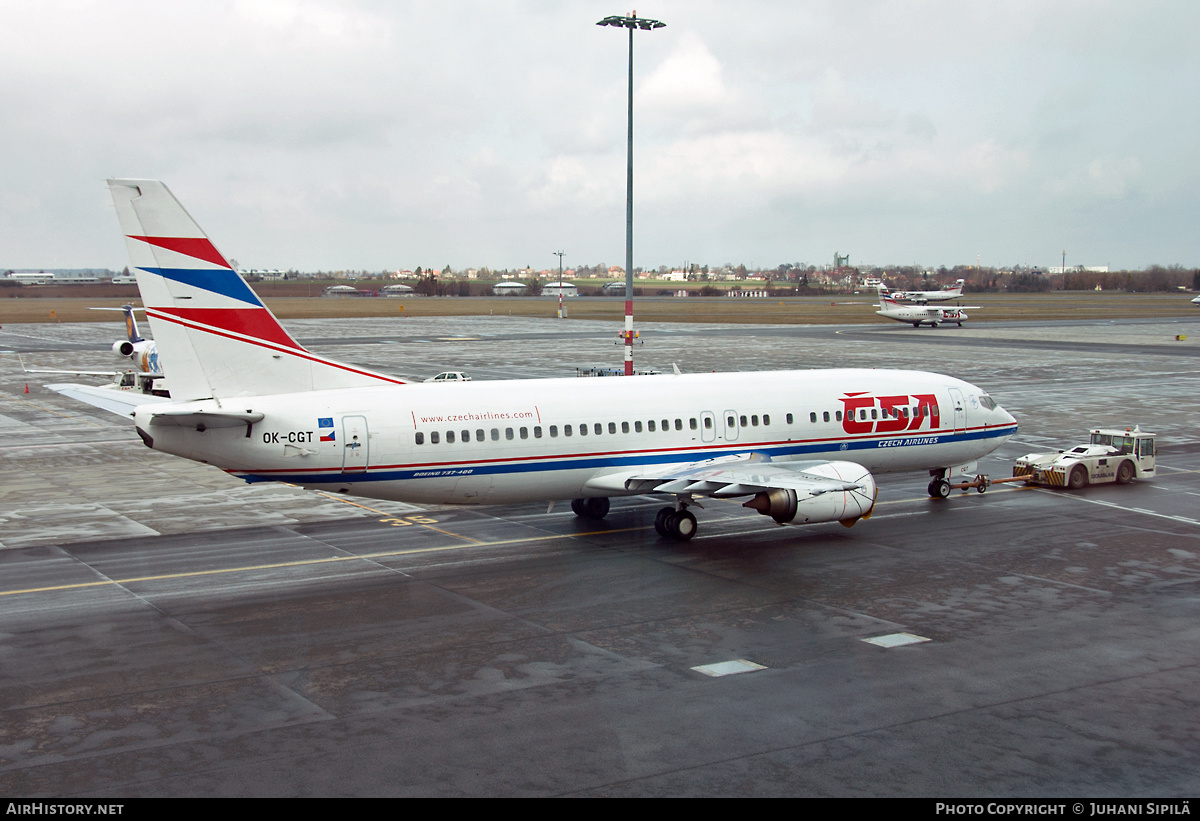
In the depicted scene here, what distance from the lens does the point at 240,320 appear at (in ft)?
83.4

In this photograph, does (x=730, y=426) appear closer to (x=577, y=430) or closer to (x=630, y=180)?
(x=577, y=430)

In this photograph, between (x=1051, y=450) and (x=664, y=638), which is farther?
(x=1051, y=450)

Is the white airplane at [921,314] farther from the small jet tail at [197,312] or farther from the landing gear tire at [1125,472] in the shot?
the small jet tail at [197,312]

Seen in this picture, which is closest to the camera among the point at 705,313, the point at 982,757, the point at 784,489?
Answer: the point at 982,757

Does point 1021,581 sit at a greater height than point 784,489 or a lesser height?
lesser

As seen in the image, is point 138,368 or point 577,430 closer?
point 577,430

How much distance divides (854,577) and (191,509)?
2093cm

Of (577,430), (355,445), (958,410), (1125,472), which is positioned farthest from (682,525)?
(1125,472)

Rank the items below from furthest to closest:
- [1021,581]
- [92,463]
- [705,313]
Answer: [705,313]
[92,463]
[1021,581]

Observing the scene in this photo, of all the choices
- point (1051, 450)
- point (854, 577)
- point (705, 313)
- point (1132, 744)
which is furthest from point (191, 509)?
point (705, 313)

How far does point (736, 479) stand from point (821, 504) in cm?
225

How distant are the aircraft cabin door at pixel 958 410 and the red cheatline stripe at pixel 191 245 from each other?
2283 cm
